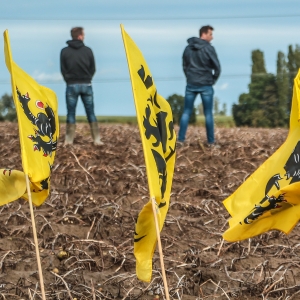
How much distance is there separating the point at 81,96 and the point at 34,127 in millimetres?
5892

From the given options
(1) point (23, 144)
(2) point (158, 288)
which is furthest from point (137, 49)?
(2) point (158, 288)

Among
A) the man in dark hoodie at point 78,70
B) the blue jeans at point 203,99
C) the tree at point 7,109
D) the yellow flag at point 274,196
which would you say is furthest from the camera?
the tree at point 7,109

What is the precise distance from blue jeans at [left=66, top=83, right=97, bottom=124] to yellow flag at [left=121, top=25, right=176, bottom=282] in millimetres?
6145

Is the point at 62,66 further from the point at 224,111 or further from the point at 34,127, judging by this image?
the point at 224,111

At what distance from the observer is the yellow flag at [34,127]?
5586 millimetres

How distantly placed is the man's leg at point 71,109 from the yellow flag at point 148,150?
6176 millimetres

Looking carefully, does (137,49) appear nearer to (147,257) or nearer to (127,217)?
(147,257)

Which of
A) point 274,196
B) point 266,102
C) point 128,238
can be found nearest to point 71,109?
point 128,238

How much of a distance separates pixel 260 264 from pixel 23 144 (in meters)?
2.10

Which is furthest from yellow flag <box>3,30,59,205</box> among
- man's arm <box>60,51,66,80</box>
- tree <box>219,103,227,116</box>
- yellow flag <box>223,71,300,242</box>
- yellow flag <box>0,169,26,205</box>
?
tree <box>219,103,227,116</box>

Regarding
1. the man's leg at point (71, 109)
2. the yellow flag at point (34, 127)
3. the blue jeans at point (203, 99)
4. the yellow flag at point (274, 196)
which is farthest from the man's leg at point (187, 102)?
the yellow flag at point (274, 196)

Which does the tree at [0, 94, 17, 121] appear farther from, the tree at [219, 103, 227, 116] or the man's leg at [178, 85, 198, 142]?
the man's leg at [178, 85, 198, 142]

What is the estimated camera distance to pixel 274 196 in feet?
16.6

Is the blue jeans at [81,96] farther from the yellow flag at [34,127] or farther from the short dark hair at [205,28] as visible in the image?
the yellow flag at [34,127]
